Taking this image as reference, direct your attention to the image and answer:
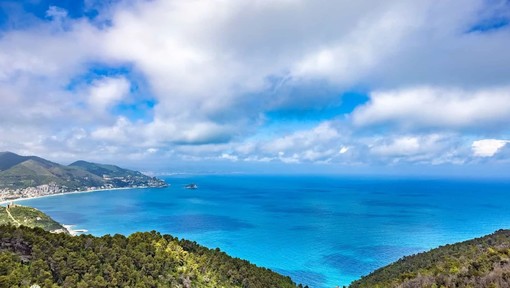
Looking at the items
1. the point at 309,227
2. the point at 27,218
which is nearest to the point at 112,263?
the point at 27,218

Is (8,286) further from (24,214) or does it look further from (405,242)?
(405,242)

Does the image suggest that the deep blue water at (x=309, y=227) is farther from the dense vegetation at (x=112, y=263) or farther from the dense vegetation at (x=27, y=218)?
the dense vegetation at (x=112, y=263)

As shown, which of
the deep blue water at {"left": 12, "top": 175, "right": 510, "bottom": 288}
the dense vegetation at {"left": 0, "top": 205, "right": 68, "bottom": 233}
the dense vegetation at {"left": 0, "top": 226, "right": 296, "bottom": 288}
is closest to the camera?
the dense vegetation at {"left": 0, "top": 226, "right": 296, "bottom": 288}

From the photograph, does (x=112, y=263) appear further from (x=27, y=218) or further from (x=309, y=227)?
(x=309, y=227)

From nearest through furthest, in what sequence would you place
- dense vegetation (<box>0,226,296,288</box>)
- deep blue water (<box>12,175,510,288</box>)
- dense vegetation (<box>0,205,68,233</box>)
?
dense vegetation (<box>0,226,296,288</box>), deep blue water (<box>12,175,510,288</box>), dense vegetation (<box>0,205,68,233</box>)

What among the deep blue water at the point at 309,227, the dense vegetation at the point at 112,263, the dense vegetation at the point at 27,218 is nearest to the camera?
the dense vegetation at the point at 112,263

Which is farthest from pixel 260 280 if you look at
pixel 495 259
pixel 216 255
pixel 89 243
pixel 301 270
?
pixel 301 270

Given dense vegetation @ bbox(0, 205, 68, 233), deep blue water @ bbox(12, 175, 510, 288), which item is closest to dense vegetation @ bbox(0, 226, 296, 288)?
deep blue water @ bbox(12, 175, 510, 288)

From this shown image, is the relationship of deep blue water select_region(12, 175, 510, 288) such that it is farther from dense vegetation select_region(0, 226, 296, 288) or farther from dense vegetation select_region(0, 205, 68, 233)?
dense vegetation select_region(0, 226, 296, 288)

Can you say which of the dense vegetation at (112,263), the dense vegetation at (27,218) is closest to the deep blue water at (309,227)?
the dense vegetation at (27,218)
